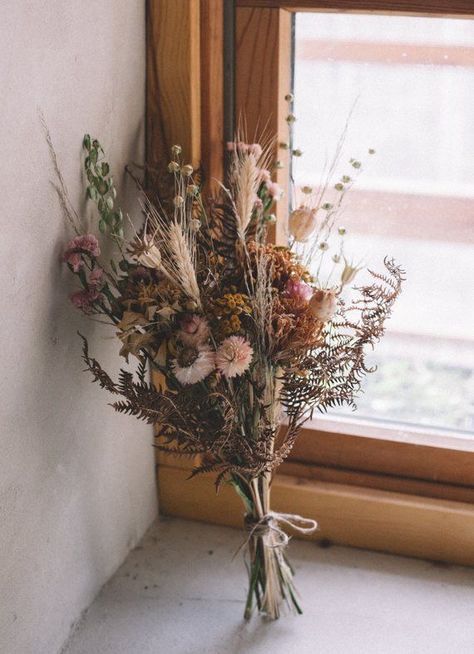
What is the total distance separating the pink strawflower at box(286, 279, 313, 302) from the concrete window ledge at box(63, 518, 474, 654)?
2.01 ft

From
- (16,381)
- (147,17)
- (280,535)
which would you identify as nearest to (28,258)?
(16,381)

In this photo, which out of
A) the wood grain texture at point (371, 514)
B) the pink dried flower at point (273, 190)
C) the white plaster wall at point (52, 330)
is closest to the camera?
the white plaster wall at point (52, 330)

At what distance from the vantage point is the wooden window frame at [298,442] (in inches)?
59.9

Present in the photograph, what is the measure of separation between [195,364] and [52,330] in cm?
24

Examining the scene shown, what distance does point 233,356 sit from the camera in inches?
49.1

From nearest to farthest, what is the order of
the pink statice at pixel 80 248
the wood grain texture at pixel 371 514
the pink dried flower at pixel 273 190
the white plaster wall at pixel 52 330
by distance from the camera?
the white plaster wall at pixel 52 330
the pink statice at pixel 80 248
the pink dried flower at pixel 273 190
the wood grain texture at pixel 371 514

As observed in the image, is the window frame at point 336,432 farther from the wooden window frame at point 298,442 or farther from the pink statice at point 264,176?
the pink statice at point 264,176

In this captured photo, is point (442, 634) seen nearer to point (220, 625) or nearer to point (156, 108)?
point (220, 625)

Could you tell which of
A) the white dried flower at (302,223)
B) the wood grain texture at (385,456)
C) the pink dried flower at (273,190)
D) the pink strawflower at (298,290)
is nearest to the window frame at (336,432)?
the wood grain texture at (385,456)

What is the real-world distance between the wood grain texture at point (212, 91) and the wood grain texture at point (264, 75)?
3cm

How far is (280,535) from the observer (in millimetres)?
1543

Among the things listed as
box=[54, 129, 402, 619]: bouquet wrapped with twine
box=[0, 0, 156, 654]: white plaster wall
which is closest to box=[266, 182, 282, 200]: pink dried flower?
box=[54, 129, 402, 619]: bouquet wrapped with twine

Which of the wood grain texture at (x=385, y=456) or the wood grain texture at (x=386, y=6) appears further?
the wood grain texture at (x=385, y=456)

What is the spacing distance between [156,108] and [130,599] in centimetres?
87
